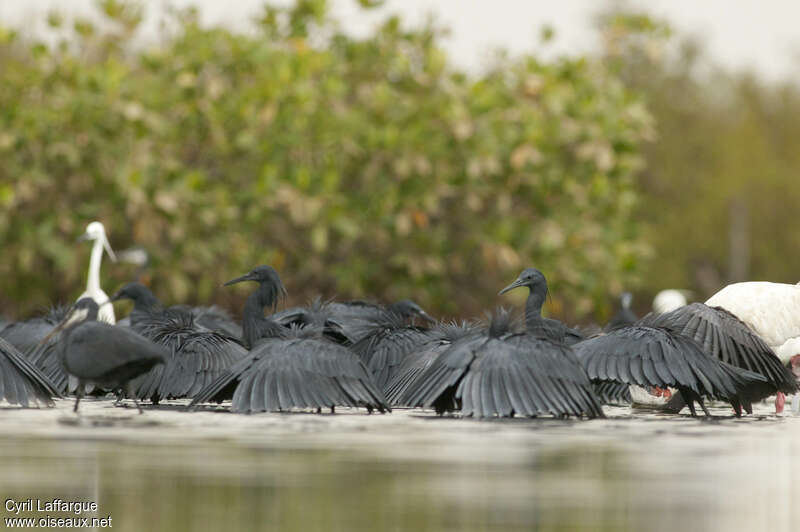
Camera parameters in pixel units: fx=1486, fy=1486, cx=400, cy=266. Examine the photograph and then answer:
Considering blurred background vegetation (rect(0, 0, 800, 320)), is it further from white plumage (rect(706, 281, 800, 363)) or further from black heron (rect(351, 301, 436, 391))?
white plumage (rect(706, 281, 800, 363))

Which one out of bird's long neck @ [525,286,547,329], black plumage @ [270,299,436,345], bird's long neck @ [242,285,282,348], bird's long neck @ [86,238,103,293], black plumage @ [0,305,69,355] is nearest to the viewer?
bird's long neck @ [525,286,547,329]

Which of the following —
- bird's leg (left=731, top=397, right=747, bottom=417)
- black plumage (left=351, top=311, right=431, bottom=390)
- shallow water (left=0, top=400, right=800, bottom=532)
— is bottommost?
shallow water (left=0, top=400, right=800, bottom=532)

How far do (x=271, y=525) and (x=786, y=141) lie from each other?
62.2 m

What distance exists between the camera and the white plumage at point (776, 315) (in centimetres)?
1219

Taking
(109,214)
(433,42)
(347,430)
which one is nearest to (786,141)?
(433,42)

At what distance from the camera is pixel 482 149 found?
79.0ft

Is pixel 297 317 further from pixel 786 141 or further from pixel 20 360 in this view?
pixel 786 141

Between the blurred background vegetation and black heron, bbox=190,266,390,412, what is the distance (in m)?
11.7

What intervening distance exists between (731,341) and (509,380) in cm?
229

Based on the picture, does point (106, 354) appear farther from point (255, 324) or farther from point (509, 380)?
point (509, 380)

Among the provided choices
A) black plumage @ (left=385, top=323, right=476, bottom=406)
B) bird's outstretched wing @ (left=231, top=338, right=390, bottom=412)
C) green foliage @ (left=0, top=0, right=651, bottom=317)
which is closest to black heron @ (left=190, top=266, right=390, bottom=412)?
bird's outstretched wing @ (left=231, top=338, right=390, bottom=412)

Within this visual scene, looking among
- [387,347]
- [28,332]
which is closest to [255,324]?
[387,347]

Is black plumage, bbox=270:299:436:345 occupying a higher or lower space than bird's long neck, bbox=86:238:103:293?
lower

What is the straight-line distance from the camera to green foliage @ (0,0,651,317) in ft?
73.0
